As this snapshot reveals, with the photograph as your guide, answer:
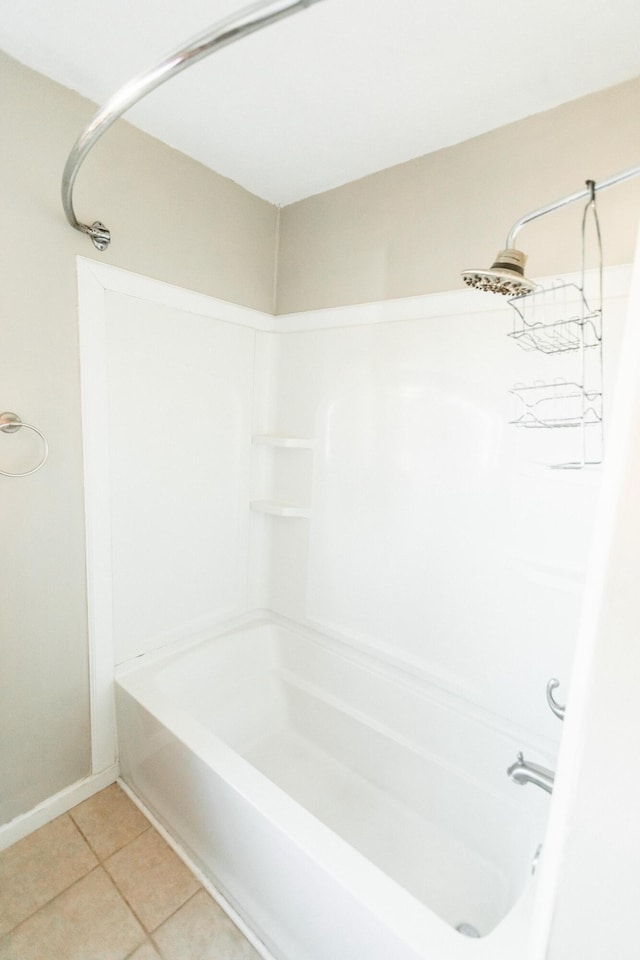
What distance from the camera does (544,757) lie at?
4.63ft

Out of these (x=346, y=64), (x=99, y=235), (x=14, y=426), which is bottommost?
(x=14, y=426)

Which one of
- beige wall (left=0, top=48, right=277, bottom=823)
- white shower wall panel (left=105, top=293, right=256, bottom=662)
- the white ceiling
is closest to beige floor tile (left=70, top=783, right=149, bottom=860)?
beige wall (left=0, top=48, right=277, bottom=823)

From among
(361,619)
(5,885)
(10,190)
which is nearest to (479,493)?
(361,619)

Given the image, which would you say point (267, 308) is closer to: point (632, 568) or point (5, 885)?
point (632, 568)

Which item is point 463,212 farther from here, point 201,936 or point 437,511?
point 201,936

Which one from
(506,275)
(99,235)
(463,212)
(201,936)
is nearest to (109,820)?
(201,936)

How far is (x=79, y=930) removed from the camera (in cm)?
125

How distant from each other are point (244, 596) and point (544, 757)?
137cm

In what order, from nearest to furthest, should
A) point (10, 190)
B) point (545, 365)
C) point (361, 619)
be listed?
1. point (10, 190)
2. point (545, 365)
3. point (361, 619)

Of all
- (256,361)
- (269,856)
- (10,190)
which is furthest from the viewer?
(256,361)

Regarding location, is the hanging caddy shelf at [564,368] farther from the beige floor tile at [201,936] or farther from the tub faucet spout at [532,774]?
the beige floor tile at [201,936]

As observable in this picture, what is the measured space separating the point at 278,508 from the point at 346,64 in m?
1.54

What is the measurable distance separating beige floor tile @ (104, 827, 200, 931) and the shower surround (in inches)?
2.9

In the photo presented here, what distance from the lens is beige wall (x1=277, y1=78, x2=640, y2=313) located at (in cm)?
124
